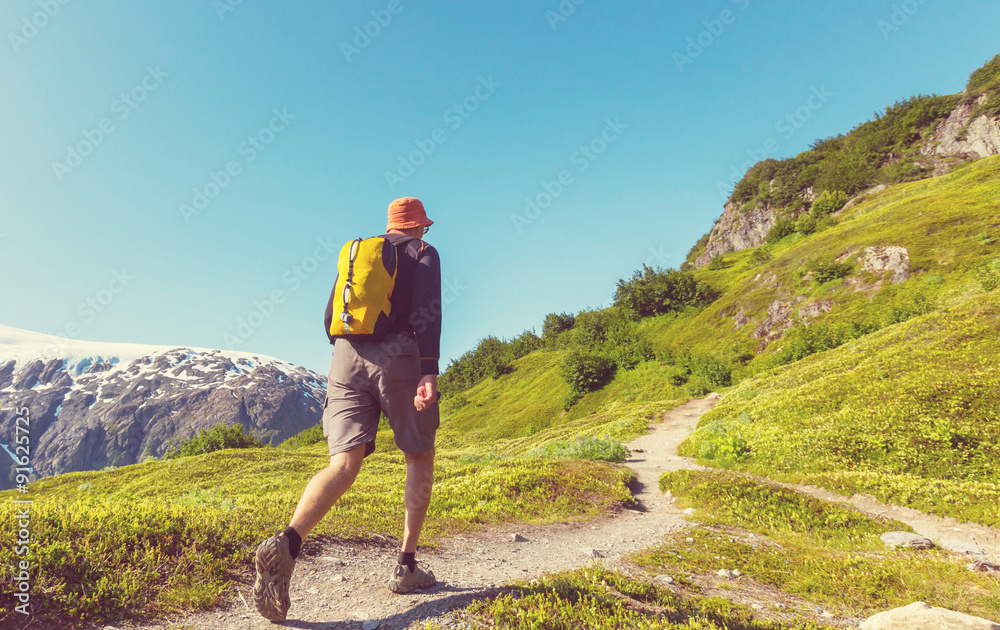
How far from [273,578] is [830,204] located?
267 ft

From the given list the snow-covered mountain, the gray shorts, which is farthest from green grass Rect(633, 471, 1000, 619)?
the snow-covered mountain

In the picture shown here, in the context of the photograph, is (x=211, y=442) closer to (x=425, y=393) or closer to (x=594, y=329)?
(x=425, y=393)

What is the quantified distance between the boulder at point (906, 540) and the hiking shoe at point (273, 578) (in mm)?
8728

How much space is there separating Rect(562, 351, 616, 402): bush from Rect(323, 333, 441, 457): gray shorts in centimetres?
3853

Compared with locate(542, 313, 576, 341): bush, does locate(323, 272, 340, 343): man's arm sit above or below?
below

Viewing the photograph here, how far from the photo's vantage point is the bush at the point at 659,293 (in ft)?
148

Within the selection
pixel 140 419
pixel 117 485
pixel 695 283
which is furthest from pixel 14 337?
pixel 695 283

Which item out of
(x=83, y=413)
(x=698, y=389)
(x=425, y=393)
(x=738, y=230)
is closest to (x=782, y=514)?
(x=425, y=393)

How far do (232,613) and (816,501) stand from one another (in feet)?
33.1

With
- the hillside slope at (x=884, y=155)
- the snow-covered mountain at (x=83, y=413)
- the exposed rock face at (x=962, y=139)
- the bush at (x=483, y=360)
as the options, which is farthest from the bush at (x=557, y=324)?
the snow-covered mountain at (x=83, y=413)

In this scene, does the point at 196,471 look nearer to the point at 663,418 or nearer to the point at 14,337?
the point at 663,418

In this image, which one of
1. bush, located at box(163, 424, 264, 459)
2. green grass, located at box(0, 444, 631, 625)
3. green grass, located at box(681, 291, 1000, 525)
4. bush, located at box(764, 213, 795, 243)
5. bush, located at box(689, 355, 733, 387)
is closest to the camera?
green grass, located at box(0, 444, 631, 625)

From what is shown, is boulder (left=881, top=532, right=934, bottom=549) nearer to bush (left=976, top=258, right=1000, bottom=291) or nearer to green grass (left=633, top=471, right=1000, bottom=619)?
green grass (left=633, top=471, right=1000, bottom=619)

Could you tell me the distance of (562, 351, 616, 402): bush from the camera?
135ft
